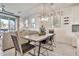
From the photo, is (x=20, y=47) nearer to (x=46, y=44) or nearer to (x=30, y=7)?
(x=46, y=44)

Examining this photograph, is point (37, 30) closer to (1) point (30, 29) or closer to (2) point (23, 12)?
(1) point (30, 29)

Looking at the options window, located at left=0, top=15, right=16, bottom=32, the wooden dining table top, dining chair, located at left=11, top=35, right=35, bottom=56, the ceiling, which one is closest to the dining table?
the wooden dining table top

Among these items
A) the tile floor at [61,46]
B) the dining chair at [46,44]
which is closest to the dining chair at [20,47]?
the tile floor at [61,46]

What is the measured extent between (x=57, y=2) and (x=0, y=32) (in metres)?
1.33

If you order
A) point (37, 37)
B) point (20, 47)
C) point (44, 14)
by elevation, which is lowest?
point (20, 47)

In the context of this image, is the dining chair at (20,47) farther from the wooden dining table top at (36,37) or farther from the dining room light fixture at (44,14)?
the dining room light fixture at (44,14)

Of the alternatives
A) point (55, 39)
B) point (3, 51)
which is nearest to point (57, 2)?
point (55, 39)

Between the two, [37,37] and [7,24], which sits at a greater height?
[7,24]

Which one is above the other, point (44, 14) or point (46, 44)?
point (44, 14)

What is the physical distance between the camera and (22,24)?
1.81m

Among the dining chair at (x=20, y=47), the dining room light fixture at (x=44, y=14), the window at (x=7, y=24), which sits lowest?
the dining chair at (x=20, y=47)

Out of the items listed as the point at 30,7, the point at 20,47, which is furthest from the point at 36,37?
the point at 30,7

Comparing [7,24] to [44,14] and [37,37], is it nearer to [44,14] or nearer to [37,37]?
[37,37]

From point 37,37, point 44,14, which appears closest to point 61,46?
point 37,37
